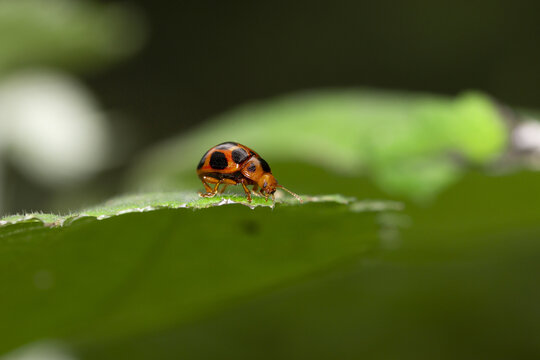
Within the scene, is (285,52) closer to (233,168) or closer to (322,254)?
(233,168)

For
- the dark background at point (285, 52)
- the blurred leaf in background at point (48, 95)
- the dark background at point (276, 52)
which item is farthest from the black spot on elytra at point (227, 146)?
the dark background at point (276, 52)

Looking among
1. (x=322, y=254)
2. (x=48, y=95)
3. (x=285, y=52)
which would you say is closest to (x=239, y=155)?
(x=322, y=254)

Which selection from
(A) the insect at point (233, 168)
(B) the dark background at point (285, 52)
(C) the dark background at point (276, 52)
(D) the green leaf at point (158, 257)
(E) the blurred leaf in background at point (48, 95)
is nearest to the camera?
(D) the green leaf at point (158, 257)

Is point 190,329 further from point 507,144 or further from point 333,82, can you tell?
point 333,82

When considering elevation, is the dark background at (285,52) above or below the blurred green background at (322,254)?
above

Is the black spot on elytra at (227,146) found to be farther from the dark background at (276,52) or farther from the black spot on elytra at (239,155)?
the dark background at (276,52)

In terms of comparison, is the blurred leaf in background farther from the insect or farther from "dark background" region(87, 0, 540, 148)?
"dark background" region(87, 0, 540, 148)
